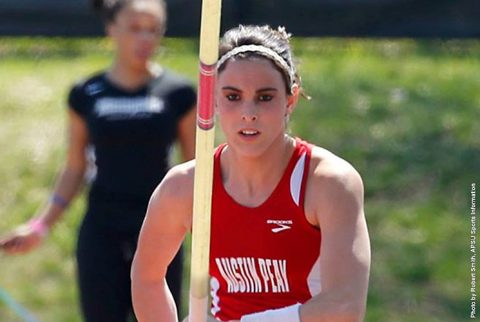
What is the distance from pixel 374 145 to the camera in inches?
293

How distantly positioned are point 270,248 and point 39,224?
1.94 meters

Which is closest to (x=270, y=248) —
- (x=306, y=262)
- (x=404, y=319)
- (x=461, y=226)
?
(x=306, y=262)

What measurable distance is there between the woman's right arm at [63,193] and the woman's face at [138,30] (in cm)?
33

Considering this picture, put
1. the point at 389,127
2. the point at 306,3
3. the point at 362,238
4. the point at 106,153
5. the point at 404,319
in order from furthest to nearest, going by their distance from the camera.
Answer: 1. the point at 389,127
2. the point at 404,319
3. the point at 306,3
4. the point at 106,153
5. the point at 362,238

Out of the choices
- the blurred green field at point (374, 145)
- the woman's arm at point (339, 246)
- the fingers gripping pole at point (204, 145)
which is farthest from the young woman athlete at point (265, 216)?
the blurred green field at point (374, 145)

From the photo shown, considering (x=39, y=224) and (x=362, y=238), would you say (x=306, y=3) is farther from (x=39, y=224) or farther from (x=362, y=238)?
(x=362, y=238)

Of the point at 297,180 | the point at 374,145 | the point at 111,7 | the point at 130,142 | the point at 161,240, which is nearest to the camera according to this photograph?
the point at 297,180

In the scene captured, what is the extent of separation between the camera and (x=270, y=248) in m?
3.23

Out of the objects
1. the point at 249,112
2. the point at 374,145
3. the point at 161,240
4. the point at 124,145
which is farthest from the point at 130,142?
the point at 374,145

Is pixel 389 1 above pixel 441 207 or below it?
above

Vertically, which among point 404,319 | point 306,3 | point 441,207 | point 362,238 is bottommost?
point 404,319

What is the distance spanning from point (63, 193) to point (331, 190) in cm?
212

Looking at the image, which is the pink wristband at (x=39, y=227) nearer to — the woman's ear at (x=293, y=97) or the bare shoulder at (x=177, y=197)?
the bare shoulder at (x=177, y=197)

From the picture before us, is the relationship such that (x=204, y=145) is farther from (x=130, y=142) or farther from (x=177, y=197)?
(x=130, y=142)
